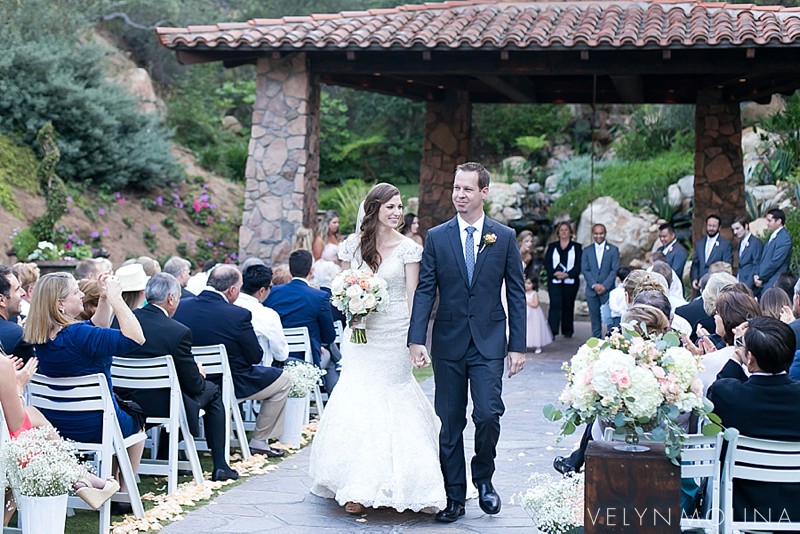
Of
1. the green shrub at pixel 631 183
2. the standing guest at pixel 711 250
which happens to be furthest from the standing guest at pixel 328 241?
the green shrub at pixel 631 183

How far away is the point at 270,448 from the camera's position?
7633 mm

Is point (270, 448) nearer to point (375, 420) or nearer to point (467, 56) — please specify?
point (375, 420)

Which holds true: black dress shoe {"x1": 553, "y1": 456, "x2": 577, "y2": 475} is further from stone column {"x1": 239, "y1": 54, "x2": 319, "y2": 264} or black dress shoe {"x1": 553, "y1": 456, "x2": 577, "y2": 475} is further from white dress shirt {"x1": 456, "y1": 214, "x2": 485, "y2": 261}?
stone column {"x1": 239, "y1": 54, "x2": 319, "y2": 264}

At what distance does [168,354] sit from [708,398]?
333 cm

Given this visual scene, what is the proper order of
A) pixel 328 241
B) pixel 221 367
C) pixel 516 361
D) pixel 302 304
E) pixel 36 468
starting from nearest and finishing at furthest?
1. pixel 36 468
2. pixel 516 361
3. pixel 221 367
4. pixel 302 304
5. pixel 328 241

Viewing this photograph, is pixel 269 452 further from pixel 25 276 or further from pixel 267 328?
pixel 25 276

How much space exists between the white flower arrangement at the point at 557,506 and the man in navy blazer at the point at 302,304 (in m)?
4.14

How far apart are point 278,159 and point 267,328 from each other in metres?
6.42

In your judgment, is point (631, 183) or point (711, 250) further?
point (631, 183)

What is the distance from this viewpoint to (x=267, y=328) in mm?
7871

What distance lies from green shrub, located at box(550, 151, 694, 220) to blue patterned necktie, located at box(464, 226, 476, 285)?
1531 cm

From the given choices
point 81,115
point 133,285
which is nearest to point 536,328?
point 133,285

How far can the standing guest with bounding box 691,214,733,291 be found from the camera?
13953mm

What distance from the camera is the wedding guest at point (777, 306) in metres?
6.46
